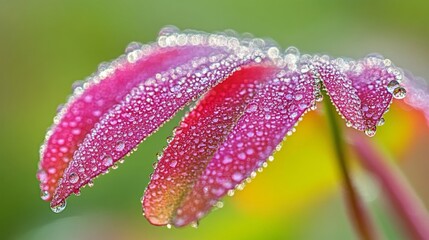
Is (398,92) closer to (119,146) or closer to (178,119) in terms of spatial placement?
(119,146)

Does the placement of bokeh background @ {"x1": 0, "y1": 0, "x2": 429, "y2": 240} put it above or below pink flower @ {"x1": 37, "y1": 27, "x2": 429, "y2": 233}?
above

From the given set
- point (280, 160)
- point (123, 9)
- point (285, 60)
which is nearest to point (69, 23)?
point (123, 9)

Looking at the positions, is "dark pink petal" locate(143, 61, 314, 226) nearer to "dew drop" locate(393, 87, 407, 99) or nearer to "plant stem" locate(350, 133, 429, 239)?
"dew drop" locate(393, 87, 407, 99)

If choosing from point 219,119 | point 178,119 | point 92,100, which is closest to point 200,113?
point 219,119

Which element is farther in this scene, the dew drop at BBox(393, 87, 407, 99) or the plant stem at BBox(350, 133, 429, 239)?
the plant stem at BBox(350, 133, 429, 239)

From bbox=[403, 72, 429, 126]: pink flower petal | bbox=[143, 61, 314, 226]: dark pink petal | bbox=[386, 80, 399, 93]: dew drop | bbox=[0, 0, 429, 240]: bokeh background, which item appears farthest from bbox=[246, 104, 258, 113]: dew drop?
bbox=[0, 0, 429, 240]: bokeh background

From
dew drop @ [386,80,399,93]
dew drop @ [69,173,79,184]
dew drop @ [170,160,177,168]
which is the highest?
dew drop @ [386,80,399,93]

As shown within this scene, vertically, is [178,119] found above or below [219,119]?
above
